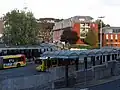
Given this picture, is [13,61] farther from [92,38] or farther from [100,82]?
[92,38]

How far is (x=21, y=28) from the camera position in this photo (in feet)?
304

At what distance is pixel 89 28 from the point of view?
135 m

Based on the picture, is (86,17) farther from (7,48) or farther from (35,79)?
(35,79)

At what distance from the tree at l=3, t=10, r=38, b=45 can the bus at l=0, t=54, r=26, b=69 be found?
2388 cm

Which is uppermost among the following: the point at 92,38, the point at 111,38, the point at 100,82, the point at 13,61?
the point at 92,38

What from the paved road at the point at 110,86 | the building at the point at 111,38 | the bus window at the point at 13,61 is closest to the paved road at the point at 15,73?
the bus window at the point at 13,61

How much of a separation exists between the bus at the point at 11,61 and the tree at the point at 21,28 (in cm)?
2388

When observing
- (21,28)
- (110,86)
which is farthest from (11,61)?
(110,86)

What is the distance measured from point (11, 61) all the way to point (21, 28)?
28.0 metres

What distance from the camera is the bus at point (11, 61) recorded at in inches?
2504

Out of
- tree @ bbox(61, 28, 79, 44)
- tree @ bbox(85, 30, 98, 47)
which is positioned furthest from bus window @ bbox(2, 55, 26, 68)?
tree @ bbox(61, 28, 79, 44)

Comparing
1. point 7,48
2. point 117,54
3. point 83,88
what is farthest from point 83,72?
point 7,48

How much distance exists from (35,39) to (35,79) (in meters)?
62.9

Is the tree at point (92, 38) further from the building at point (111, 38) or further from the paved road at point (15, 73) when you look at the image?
the paved road at point (15, 73)
